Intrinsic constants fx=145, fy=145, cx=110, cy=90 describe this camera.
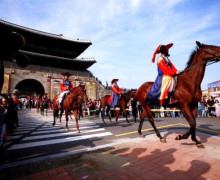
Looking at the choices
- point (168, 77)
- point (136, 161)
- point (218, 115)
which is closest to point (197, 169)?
point (136, 161)

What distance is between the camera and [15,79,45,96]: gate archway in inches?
1043

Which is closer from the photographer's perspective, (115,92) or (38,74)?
(115,92)

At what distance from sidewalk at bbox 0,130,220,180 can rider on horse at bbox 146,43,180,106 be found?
1573 mm

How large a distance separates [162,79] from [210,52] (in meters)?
1.46

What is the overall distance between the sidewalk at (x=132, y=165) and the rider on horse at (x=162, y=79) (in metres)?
1.57

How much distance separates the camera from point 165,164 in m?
2.83

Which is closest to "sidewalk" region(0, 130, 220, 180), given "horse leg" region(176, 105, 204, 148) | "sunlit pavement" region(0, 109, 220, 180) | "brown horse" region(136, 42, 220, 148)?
"sunlit pavement" region(0, 109, 220, 180)

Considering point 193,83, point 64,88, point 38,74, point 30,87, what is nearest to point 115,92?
point 64,88

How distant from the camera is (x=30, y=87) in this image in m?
28.8

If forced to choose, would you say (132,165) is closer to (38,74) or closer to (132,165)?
(132,165)

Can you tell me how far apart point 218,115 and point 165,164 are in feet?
45.5

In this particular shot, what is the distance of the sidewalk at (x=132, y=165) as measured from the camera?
2455 millimetres

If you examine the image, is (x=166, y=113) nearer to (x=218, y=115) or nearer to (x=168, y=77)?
(x=218, y=115)

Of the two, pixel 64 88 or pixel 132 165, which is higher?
pixel 64 88
